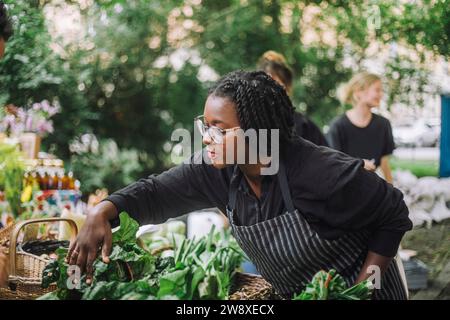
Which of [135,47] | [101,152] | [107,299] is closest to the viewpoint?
[107,299]

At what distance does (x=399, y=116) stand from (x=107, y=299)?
3.20 m

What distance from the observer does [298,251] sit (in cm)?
153

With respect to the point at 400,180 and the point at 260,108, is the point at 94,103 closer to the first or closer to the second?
the point at 400,180

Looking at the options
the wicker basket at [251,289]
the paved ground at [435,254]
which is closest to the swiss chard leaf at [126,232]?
the wicker basket at [251,289]

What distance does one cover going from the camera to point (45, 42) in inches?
103

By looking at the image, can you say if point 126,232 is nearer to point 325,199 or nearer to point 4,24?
point 325,199

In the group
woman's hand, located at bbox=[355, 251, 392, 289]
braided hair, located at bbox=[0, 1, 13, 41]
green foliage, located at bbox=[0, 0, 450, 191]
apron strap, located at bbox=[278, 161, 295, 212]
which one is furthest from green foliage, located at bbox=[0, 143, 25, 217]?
green foliage, located at bbox=[0, 0, 450, 191]

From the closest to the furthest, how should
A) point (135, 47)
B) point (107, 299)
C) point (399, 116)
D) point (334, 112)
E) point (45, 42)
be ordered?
point (107, 299), point (45, 42), point (399, 116), point (135, 47), point (334, 112)

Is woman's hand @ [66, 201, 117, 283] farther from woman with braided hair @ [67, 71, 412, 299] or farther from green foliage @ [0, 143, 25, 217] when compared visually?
green foliage @ [0, 143, 25, 217]

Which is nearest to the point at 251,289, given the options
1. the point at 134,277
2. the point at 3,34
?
the point at 134,277

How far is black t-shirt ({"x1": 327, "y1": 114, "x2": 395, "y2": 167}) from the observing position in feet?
12.6

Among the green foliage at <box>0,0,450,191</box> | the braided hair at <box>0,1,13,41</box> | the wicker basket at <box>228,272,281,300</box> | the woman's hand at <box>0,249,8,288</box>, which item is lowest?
the wicker basket at <box>228,272,281,300</box>

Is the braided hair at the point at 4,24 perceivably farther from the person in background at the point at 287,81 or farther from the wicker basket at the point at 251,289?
the person in background at the point at 287,81

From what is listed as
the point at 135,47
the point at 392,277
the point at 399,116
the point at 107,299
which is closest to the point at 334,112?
the point at 135,47
